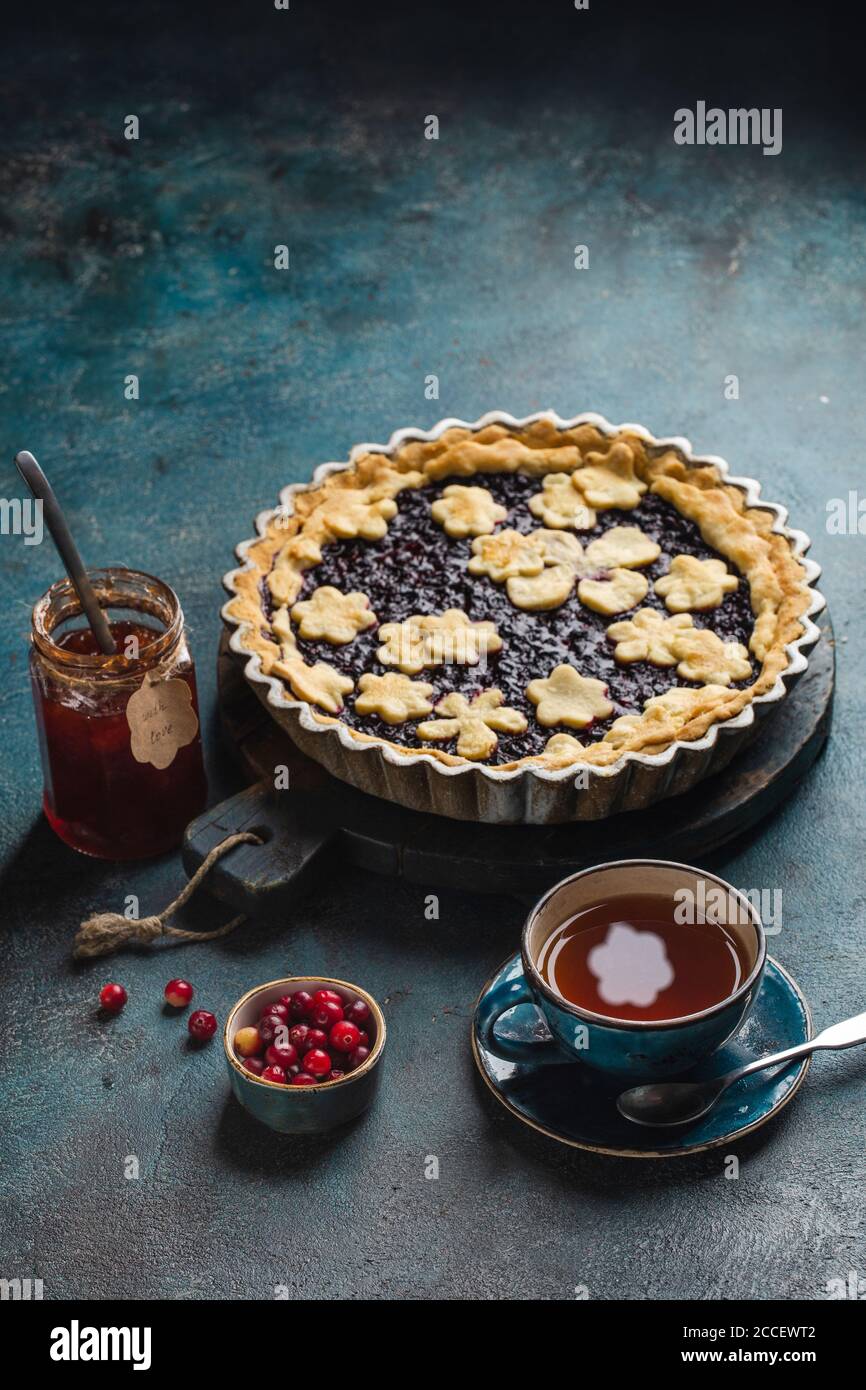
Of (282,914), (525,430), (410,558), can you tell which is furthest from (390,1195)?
(525,430)

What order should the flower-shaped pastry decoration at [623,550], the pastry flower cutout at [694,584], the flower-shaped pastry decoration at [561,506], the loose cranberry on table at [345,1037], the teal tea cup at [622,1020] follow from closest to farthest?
the teal tea cup at [622,1020] → the loose cranberry on table at [345,1037] → the pastry flower cutout at [694,584] → the flower-shaped pastry decoration at [623,550] → the flower-shaped pastry decoration at [561,506]

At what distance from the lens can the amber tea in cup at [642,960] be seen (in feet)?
8.94

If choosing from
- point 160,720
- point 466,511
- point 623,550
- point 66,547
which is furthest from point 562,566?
point 66,547

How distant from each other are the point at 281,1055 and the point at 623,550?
1487 mm

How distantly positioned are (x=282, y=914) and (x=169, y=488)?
1501 mm

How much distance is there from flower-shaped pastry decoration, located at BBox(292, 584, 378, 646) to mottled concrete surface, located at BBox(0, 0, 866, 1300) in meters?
0.33

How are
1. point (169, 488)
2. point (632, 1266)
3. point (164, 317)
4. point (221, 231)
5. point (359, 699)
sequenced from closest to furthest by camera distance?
1. point (632, 1266)
2. point (359, 699)
3. point (169, 488)
4. point (164, 317)
5. point (221, 231)

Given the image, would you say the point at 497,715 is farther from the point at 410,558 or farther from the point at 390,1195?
the point at 390,1195

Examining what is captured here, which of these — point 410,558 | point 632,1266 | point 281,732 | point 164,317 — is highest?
point 164,317

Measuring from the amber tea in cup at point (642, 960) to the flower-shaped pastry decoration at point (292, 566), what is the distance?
1.15 meters

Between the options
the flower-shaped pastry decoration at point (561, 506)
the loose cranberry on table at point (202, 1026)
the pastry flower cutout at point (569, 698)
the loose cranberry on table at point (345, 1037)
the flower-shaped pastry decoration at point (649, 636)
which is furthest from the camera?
the flower-shaped pastry decoration at point (561, 506)

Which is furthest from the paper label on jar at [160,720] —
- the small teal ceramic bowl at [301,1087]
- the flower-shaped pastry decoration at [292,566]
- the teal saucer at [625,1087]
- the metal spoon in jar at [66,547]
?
the teal saucer at [625,1087]

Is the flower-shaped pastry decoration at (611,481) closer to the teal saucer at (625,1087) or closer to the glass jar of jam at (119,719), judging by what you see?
the glass jar of jam at (119,719)

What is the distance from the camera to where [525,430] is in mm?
3979
